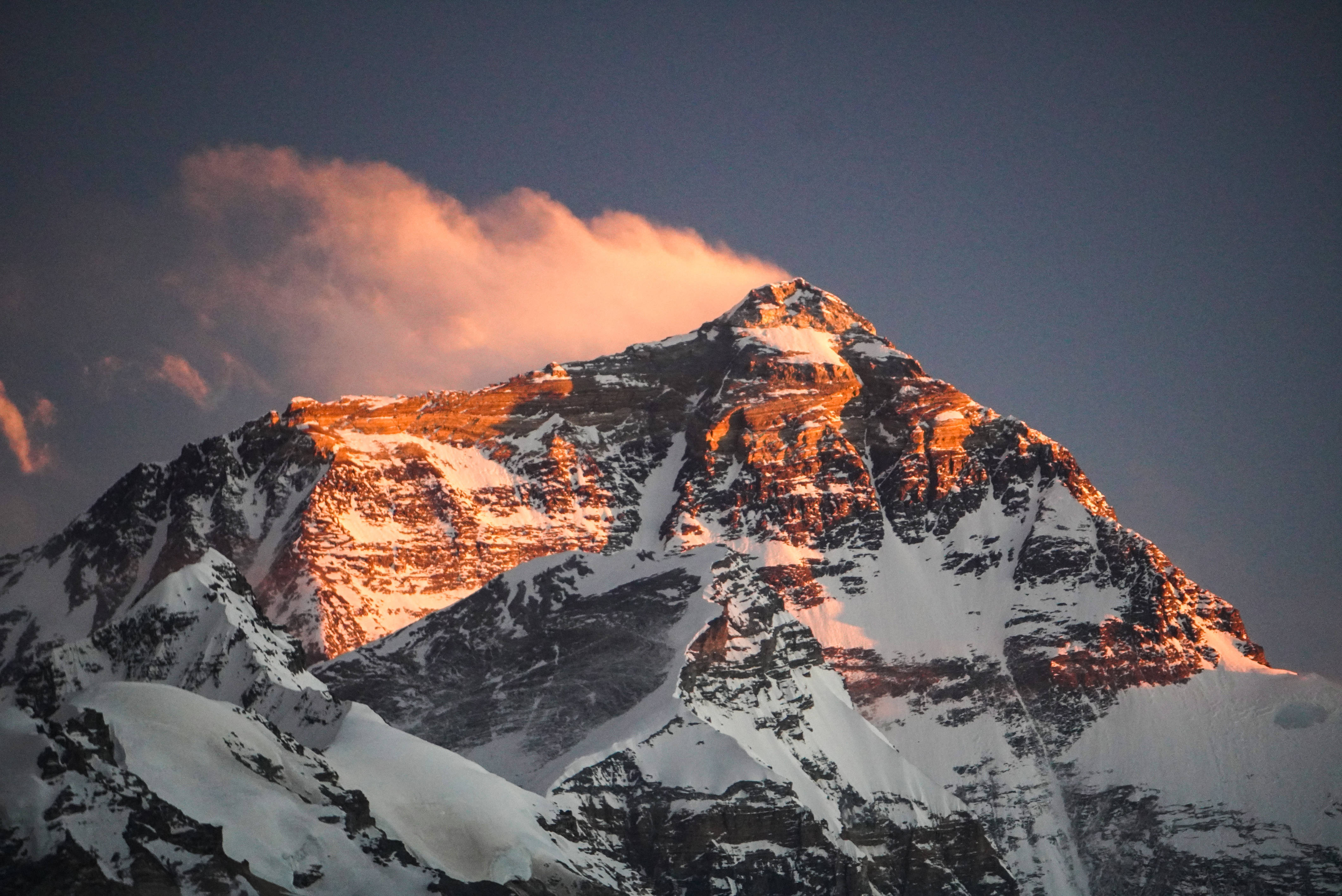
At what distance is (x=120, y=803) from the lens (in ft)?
309

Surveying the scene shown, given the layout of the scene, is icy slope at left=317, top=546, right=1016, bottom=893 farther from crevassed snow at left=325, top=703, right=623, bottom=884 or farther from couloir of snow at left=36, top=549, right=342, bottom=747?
couloir of snow at left=36, top=549, right=342, bottom=747

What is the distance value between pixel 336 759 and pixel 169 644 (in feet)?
79.9

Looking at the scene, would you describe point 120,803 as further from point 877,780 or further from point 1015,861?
point 1015,861

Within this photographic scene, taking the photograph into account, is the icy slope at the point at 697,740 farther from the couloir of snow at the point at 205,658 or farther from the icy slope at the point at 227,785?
the couloir of snow at the point at 205,658

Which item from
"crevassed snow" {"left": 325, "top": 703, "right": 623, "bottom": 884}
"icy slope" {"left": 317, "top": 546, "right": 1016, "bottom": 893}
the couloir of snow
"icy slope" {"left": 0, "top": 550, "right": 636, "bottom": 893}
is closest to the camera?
"icy slope" {"left": 0, "top": 550, "right": 636, "bottom": 893}

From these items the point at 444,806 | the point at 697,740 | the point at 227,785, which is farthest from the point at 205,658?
the point at 697,740

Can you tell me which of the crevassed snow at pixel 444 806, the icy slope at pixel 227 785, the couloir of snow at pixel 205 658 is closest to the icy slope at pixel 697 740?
the crevassed snow at pixel 444 806

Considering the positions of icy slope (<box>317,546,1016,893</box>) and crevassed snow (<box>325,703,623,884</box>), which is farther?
icy slope (<box>317,546,1016,893</box>)

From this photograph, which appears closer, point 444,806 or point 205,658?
point 444,806

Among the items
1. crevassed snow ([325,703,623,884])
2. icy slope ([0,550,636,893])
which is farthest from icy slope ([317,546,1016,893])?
icy slope ([0,550,636,893])

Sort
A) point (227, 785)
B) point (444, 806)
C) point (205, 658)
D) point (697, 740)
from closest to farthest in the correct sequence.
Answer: point (227, 785) < point (444, 806) < point (205, 658) < point (697, 740)

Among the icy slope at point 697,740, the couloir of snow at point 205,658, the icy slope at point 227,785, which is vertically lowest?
the icy slope at point 227,785

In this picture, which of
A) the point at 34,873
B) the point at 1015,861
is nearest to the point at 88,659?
the point at 34,873

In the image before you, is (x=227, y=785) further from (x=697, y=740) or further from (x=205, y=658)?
(x=697, y=740)
